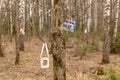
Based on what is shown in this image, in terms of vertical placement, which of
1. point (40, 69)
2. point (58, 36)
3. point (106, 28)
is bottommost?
point (40, 69)

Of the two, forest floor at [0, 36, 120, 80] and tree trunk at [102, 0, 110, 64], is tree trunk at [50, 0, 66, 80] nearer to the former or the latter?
forest floor at [0, 36, 120, 80]

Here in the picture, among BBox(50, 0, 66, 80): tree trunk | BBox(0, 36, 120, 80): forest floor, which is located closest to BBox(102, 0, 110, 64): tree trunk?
BBox(0, 36, 120, 80): forest floor

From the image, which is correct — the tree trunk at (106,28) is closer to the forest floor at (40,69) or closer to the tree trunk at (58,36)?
the forest floor at (40,69)

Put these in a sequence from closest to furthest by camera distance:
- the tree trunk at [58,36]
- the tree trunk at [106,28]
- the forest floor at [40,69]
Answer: the tree trunk at [58,36] → the forest floor at [40,69] → the tree trunk at [106,28]

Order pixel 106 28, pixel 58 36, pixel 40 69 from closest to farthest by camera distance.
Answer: pixel 58 36, pixel 40 69, pixel 106 28

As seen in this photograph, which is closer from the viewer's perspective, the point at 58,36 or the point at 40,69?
the point at 58,36

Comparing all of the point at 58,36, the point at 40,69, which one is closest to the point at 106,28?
the point at 40,69

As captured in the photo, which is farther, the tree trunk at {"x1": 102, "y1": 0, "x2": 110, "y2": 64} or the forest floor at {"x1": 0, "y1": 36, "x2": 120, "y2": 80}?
the tree trunk at {"x1": 102, "y1": 0, "x2": 110, "y2": 64}

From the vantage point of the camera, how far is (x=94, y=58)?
46.1ft

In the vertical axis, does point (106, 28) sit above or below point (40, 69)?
above

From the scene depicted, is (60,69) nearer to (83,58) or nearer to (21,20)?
(83,58)

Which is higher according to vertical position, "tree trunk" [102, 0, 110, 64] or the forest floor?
"tree trunk" [102, 0, 110, 64]

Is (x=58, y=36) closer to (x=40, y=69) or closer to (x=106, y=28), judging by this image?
(x=40, y=69)

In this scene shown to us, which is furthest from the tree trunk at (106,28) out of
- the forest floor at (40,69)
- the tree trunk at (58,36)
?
the tree trunk at (58,36)
